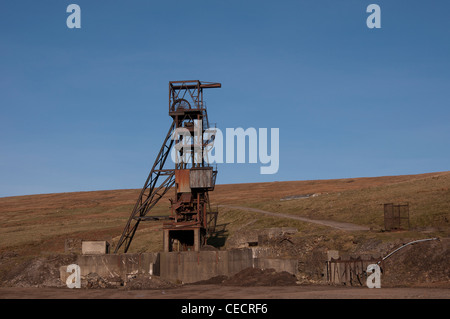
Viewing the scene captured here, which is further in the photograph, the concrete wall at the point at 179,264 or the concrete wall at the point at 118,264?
the concrete wall at the point at 118,264

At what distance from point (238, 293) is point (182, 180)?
20915mm

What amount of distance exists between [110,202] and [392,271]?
83.1 metres

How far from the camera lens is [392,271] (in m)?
36.2

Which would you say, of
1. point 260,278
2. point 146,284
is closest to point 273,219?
point 260,278

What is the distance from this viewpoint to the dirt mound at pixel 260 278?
39.1 m

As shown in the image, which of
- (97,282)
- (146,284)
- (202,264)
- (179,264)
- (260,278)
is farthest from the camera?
(179,264)

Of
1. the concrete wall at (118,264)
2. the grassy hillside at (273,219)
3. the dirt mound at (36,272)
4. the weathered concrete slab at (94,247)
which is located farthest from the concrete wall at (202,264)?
the dirt mound at (36,272)

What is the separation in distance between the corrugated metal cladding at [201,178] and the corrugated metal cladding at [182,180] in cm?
71

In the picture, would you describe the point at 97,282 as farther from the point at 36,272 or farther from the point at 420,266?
the point at 420,266

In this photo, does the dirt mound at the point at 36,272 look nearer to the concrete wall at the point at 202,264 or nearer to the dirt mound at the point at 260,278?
the concrete wall at the point at 202,264

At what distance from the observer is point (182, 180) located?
53.4m

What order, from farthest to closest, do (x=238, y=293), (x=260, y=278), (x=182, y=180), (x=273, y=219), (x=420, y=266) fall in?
1. (x=273, y=219)
2. (x=182, y=180)
3. (x=260, y=278)
4. (x=420, y=266)
5. (x=238, y=293)
